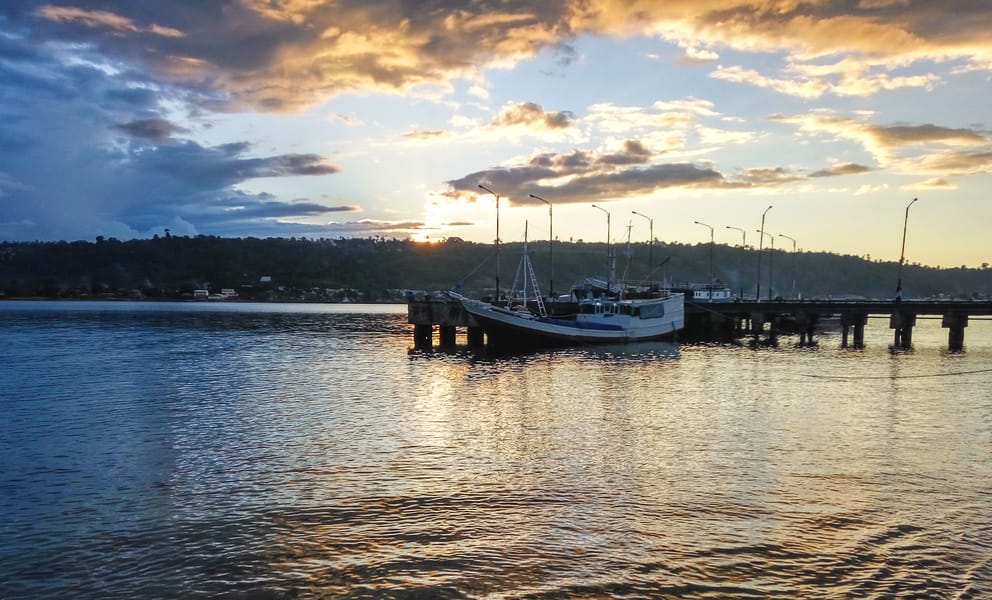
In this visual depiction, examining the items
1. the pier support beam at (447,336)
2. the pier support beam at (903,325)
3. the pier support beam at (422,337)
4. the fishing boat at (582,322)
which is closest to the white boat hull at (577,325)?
the fishing boat at (582,322)

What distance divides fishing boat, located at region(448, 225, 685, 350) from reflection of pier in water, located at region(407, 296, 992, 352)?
104 inches

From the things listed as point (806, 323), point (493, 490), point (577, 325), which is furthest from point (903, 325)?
point (493, 490)

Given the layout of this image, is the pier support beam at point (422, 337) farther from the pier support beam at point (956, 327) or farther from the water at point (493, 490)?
the pier support beam at point (956, 327)

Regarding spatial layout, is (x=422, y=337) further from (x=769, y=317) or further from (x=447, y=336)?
(x=769, y=317)

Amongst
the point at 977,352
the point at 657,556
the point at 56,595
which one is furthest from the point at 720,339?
the point at 56,595

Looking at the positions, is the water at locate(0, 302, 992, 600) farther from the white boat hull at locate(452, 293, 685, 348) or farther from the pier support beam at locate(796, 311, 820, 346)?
the pier support beam at locate(796, 311, 820, 346)

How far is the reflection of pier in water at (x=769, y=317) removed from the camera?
67.9 metres

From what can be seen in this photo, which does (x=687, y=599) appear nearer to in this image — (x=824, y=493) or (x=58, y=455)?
(x=824, y=493)

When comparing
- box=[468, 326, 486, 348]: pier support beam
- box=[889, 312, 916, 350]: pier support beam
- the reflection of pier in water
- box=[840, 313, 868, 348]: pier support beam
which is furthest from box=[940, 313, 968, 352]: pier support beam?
box=[468, 326, 486, 348]: pier support beam

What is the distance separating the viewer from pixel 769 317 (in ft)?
275

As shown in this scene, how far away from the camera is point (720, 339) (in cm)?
8488

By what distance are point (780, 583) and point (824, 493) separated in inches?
261

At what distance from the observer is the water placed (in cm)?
1191

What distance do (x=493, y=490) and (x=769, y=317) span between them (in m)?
76.0
